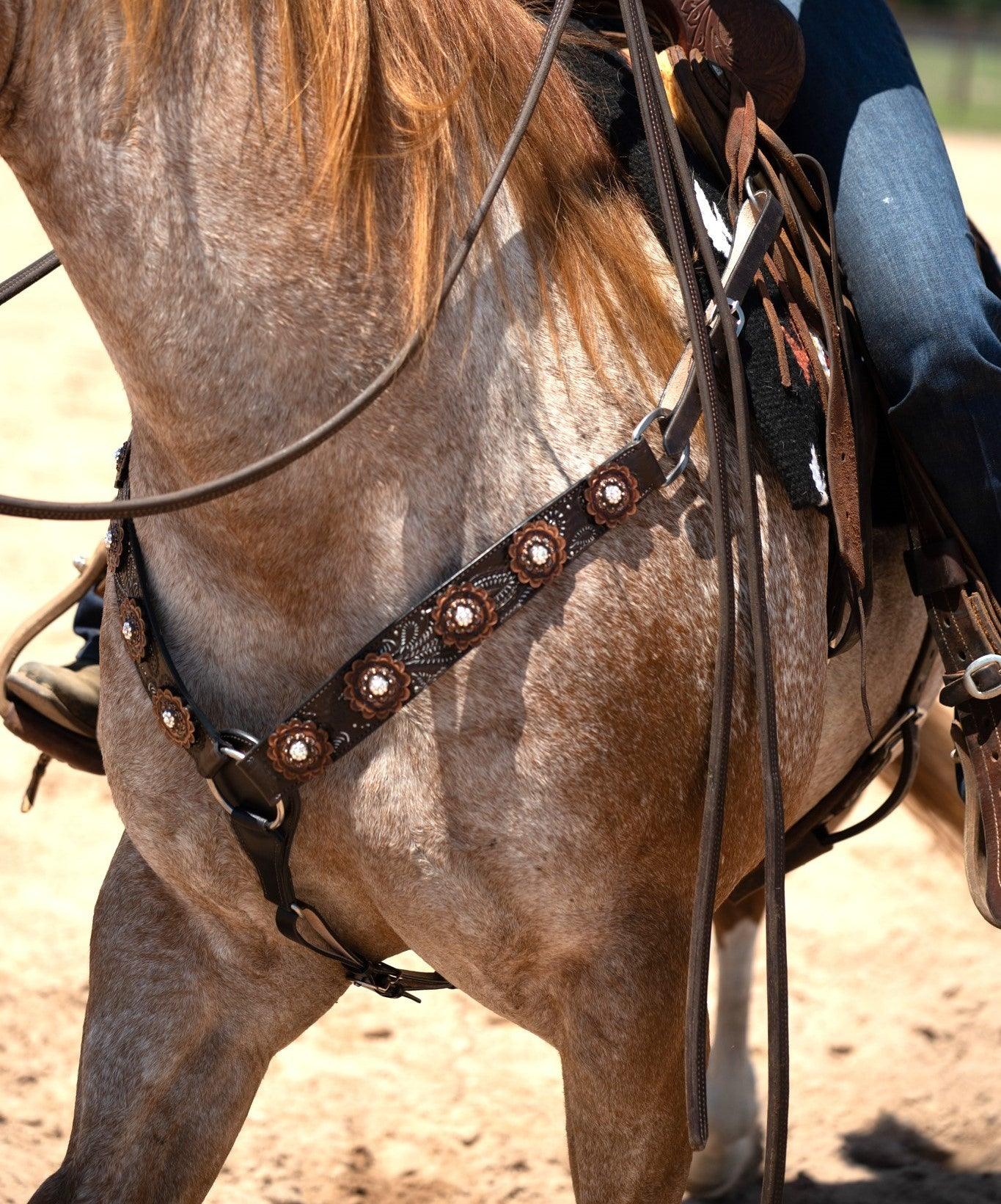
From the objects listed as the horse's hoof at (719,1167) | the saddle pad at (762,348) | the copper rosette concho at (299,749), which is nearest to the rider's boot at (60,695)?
the copper rosette concho at (299,749)

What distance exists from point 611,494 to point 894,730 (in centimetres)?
104

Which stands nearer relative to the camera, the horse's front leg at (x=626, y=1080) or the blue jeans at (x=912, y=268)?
the horse's front leg at (x=626, y=1080)

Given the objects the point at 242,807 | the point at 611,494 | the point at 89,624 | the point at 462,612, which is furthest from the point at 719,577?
the point at 89,624

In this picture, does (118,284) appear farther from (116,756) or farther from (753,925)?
(753,925)

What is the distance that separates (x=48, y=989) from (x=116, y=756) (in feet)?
6.84

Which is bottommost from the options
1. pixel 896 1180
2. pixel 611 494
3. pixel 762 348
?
pixel 896 1180

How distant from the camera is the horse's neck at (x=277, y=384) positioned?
1614mm

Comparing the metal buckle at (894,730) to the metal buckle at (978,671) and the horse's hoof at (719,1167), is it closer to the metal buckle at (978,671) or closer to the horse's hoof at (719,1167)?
the metal buckle at (978,671)

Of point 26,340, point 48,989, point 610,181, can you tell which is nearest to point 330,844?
point 610,181

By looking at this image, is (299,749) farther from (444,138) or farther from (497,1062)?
(497,1062)

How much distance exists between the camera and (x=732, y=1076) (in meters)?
3.33

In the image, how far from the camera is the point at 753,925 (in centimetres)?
345

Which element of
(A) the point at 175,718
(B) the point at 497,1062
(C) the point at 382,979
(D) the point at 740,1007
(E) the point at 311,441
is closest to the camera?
(E) the point at 311,441

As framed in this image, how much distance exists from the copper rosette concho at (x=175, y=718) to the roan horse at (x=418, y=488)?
5cm
